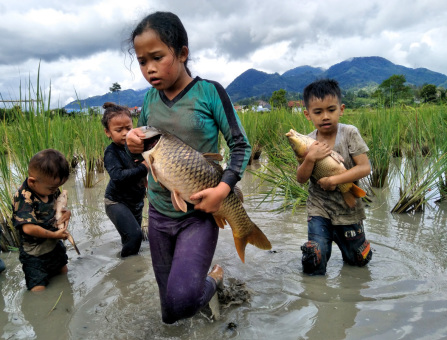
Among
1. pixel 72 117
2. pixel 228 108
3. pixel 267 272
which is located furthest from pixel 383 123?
pixel 72 117

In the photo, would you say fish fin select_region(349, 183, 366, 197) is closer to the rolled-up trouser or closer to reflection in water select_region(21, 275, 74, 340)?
the rolled-up trouser

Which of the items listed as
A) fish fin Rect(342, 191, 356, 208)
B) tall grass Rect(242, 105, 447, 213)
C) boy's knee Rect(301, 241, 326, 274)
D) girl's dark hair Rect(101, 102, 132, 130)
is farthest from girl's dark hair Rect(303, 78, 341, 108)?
girl's dark hair Rect(101, 102, 132, 130)

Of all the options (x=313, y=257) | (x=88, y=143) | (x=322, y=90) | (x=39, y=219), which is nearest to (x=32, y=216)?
(x=39, y=219)

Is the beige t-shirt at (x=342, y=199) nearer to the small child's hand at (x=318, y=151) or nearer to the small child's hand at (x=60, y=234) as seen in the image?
the small child's hand at (x=318, y=151)

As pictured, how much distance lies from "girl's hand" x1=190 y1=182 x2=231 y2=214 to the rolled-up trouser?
3.90 feet

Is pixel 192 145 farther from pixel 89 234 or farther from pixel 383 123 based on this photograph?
pixel 383 123

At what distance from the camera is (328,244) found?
2.71m

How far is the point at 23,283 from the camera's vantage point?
2.75 metres

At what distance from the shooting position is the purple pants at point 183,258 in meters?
1.77

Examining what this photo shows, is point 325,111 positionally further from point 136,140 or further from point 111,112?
point 111,112

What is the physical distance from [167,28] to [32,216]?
182cm

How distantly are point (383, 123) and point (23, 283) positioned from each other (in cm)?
470

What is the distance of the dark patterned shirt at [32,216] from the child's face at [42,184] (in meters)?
0.04

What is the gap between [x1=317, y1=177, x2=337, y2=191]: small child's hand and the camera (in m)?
2.59
